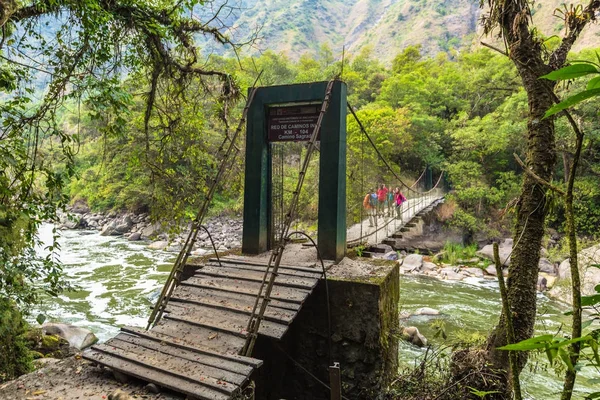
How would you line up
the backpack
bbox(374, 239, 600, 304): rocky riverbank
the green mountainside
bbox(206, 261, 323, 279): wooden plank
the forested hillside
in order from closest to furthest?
bbox(206, 261, 323, 279): wooden plank → the backpack → bbox(374, 239, 600, 304): rocky riverbank → the forested hillside → the green mountainside

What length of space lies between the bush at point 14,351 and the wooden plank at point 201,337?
1415mm

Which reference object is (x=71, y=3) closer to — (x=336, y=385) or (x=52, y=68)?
(x=52, y=68)

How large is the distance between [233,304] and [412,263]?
925 centimetres

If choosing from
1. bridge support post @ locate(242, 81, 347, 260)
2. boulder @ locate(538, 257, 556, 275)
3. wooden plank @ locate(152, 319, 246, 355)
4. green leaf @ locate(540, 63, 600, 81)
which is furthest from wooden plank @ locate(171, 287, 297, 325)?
boulder @ locate(538, 257, 556, 275)

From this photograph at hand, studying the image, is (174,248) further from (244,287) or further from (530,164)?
(530,164)

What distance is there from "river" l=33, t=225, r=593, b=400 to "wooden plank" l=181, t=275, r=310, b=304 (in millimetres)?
2552

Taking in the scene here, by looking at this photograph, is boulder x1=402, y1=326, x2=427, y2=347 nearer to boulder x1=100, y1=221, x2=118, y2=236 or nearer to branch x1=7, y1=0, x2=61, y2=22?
branch x1=7, y1=0, x2=61, y2=22

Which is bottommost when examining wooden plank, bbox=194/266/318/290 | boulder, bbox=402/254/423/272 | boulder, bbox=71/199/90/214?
boulder, bbox=402/254/423/272

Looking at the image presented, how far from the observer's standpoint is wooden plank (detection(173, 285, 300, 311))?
2.77 meters

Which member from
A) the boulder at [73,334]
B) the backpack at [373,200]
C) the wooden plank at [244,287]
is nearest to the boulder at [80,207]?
the boulder at [73,334]

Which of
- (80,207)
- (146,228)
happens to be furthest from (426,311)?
(80,207)

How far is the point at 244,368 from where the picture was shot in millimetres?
2131

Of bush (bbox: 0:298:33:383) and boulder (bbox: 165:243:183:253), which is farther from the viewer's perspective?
boulder (bbox: 165:243:183:253)

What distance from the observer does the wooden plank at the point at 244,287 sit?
2869 mm
